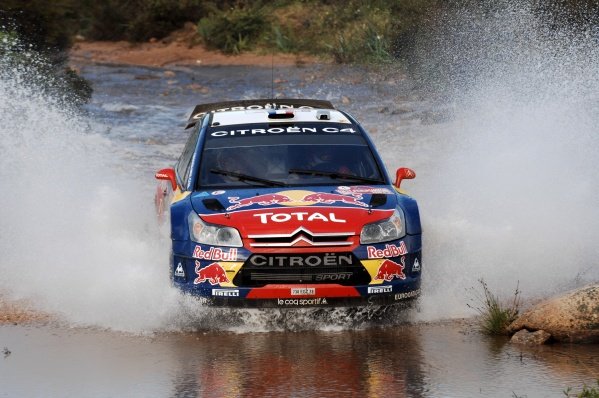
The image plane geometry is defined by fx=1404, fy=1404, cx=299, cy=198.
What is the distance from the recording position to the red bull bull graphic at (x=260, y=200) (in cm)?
1047

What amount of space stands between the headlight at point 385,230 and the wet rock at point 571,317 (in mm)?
1142

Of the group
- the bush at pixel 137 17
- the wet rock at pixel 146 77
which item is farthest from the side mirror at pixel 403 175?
the bush at pixel 137 17

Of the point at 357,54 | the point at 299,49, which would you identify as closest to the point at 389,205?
the point at 357,54

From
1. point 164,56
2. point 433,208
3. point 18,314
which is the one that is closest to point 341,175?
point 18,314

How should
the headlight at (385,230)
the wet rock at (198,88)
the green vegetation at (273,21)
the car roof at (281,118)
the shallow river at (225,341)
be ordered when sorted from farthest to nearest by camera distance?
the wet rock at (198,88) < the green vegetation at (273,21) < the car roof at (281,118) < the headlight at (385,230) < the shallow river at (225,341)

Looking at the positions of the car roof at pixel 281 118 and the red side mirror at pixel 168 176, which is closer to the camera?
the red side mirror at pixel 168 176

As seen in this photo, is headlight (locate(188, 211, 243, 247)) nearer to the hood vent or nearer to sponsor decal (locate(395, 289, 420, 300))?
the hood vent

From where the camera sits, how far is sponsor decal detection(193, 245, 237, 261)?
10086 mm

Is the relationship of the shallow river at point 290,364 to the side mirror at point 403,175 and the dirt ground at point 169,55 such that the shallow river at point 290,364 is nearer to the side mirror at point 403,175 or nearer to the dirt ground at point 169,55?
the side mirror at point 403,175

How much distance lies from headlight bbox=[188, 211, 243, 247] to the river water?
47cm

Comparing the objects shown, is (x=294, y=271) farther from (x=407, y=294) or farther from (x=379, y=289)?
(x=407, y=294)

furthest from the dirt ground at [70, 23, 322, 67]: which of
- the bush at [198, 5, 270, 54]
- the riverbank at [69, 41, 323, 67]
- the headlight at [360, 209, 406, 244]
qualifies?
the headlight at [360, 209, 406, 244]

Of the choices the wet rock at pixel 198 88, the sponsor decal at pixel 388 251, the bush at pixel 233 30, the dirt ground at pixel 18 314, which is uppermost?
the bush at pixel 233 30

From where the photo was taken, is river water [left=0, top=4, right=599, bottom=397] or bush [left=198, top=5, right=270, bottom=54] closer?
river water [left=0, top=4, right=599, bottom=397]
